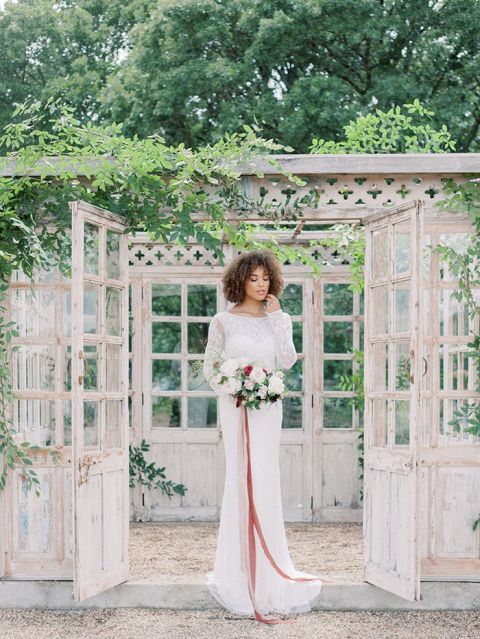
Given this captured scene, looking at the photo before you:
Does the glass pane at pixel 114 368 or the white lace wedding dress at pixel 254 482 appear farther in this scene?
the glass pane at pixel 114 368

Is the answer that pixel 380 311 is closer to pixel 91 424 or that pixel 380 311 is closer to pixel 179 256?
pixel 91 424

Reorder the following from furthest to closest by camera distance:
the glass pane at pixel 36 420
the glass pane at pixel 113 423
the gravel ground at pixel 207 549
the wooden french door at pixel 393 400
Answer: the gravel ground at pixel 207 549 < the glass pane at pixel 36 420 < the glass pane at pixel 113 423 < the wooden french door at pixel 393 400

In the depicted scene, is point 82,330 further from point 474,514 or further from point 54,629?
point 474,514

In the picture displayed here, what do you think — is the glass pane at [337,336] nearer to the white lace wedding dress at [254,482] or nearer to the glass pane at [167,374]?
the glass pane at [167,374]

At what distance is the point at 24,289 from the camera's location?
19.7 feet

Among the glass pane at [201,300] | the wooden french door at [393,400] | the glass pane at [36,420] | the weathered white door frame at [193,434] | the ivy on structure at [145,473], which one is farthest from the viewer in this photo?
the glass pane at [201,300]

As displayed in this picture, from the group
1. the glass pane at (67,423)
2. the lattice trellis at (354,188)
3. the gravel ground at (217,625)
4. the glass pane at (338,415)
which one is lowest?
the gravel ground at (217,625)

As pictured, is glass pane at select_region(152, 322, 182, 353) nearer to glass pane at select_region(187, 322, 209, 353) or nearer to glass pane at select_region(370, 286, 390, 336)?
glass pane at select_region(187, 322, 209, 353)

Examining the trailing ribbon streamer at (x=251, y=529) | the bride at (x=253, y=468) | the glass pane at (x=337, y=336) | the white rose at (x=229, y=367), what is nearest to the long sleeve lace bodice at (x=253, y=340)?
the bride at (x=253, y=468)

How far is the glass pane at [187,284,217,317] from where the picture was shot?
912cm

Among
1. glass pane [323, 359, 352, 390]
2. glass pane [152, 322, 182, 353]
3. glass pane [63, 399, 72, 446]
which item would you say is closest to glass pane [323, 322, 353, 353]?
glass pane [323, 359, 352, 390]

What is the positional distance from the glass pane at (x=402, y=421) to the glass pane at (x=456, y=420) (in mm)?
374

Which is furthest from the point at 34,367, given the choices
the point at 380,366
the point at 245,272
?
the point at 380,366

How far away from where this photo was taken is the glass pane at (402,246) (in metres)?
5.64
